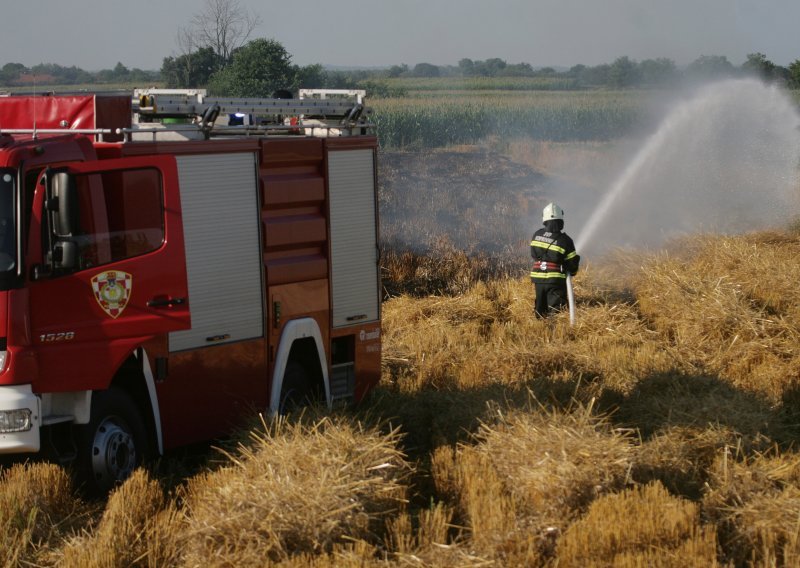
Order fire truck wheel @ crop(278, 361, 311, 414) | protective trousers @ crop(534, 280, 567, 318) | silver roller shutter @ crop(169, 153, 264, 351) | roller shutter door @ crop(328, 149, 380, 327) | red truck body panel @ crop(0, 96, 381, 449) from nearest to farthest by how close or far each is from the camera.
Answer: red truck body panel @ crop(0, 96, 381, 449), silver roller shutter @ crop(169, 153, 264, 351), fire truck wheel @ crop(278, 361, 311, 414), roller shutter door @ crop(328, 149, 380, 327), protective trousers @ crop(534, 280, 567, 318)

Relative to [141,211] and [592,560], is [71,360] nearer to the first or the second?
[141,211]

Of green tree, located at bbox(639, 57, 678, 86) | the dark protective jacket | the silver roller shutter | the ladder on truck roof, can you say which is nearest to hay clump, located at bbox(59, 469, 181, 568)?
the silver roller shutter

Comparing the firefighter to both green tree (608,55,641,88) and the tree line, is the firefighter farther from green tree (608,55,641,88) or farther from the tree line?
green tree (608,55,641,88)

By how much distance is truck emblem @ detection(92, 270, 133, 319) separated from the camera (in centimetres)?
771

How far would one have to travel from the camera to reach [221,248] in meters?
8.72

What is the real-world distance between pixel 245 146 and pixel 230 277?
3.24ft

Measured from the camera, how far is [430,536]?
6895 mm

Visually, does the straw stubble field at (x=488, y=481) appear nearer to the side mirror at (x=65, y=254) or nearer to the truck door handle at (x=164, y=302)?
the truck door handle at (x=164, y=302)

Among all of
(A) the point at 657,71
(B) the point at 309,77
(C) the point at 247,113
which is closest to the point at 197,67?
(B) the point at 309,77

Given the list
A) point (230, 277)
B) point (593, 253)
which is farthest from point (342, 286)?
point (593, 253)

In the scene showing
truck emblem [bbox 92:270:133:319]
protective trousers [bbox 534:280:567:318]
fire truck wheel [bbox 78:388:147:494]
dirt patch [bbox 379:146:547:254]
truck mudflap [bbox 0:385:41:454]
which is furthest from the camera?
dirt patch [bbox 379:146:547:254]

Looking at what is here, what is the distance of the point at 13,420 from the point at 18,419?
29mm

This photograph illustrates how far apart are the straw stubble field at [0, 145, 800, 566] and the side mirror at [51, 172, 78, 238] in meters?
1.60

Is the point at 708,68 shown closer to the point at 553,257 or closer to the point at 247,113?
the point at 553,257
